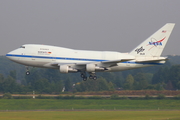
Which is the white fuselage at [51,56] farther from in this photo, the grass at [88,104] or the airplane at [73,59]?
the grass at [88,104]

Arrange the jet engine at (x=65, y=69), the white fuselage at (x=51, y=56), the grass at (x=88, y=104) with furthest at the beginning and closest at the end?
1. the grass at (x=88, y=104)
2. the white fuselage at (x=51, y=56)
3. the jet engine at (x=65, y=69)

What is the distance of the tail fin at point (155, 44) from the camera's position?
7625cm

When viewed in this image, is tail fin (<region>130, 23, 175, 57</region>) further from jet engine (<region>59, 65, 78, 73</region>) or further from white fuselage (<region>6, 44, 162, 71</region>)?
jet engine (<region>59, 65, 78, 73</region>)

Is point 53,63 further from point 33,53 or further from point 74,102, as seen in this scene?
point 74,102

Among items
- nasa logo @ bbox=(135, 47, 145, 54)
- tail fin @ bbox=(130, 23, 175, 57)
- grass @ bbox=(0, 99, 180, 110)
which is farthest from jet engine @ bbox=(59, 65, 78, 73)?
grass @ bbox=(0, 99, 180, 110)

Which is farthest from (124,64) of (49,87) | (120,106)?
(49,87)

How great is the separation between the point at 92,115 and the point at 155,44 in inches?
764

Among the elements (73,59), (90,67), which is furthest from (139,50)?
(73,59)

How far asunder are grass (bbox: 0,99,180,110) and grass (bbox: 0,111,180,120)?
25.8 feet

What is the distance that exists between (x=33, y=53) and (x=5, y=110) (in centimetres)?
2664

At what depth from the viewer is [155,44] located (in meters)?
76.8

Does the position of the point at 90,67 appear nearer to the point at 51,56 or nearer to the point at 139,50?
the point at 51,56

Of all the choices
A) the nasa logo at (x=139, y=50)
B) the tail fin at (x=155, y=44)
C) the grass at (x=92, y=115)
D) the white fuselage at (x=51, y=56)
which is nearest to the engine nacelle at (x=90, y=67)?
the white fuselage at (x=51, y=56)

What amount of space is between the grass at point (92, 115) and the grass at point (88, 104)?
25.8 ft
